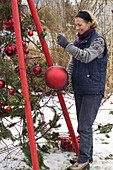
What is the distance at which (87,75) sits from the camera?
286 cm

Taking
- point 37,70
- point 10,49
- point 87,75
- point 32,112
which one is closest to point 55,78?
point 37,70

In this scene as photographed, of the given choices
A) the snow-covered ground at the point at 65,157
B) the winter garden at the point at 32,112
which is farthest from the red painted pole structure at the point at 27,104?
the snow-covered ground at the point at 65,157

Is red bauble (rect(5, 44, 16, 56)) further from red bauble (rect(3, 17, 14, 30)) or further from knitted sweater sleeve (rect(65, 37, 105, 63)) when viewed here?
knitted sweater sleeve (rect(65, 37, 105, 63))

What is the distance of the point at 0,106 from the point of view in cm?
281

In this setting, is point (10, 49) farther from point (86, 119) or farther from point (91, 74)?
point (86, 119)

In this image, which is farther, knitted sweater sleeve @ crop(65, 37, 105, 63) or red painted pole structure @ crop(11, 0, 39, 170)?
knitted sweater sleeve @ crop(65, 37, 105, 63)

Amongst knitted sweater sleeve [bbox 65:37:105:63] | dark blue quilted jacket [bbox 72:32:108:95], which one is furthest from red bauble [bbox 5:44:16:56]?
dark blue quilted jacket [bbox 72:32:108:95]

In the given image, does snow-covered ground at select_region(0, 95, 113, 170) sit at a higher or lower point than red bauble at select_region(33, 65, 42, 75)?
lower

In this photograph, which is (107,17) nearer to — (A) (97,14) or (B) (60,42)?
(A) (97,14)

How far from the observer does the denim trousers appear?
2926 mm

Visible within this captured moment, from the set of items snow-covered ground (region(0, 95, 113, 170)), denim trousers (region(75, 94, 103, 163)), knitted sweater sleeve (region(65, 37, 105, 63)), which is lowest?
snow-covered ground (region(0, 95, 113, 170))

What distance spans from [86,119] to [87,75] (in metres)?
0.39

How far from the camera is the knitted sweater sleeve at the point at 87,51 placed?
2.72 meters

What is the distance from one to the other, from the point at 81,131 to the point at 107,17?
4.92 metres
